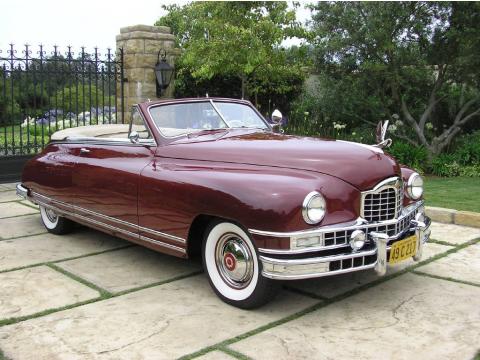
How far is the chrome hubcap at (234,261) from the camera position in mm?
3523

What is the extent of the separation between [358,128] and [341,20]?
2765mm

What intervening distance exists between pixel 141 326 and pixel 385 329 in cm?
153

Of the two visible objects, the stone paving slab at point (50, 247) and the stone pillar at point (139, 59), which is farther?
the stone pillar at point (139, 59)

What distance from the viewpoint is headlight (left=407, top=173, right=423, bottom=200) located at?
419 centimetres

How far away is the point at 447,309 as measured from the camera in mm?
3564

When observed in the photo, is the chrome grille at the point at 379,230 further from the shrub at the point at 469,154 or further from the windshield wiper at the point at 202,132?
the shrub at the point at 469,154

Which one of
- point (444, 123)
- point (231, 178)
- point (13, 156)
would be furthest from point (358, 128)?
point (231, 178)

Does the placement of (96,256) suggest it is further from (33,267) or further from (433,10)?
(433,10)

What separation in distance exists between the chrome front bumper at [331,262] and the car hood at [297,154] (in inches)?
15.3

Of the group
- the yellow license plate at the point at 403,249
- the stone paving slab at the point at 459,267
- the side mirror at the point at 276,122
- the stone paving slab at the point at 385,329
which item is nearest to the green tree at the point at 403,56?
the side mirror at the point at 276,122

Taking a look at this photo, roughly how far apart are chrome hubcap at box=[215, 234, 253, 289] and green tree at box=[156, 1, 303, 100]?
7335mm

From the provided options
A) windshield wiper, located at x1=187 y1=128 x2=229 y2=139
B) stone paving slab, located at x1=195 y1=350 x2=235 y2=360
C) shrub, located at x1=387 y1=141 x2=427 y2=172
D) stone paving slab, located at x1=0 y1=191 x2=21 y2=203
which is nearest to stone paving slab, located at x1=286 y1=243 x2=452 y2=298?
stone paving slab, located at x1=195 y1=350 x2=235 y2=360

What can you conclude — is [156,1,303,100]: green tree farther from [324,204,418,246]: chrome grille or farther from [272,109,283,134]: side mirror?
[324,204,418,246]: chrome grille

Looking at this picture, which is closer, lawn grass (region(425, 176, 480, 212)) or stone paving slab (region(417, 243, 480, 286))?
stone paving slab (region(417, 243, 480, 286))
